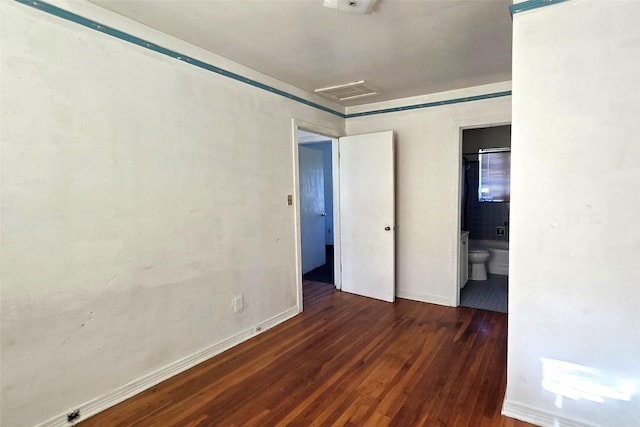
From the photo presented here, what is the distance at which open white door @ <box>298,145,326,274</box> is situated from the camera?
5148 millimetres

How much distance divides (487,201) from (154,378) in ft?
16.7

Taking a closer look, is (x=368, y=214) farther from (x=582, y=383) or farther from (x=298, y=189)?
(x=582, y=383)

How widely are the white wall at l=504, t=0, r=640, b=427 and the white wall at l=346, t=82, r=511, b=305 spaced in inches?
69.3

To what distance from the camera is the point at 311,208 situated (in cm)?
538

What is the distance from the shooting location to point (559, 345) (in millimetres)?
1761

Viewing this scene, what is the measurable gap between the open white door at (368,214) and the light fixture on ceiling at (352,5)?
6.38 feet

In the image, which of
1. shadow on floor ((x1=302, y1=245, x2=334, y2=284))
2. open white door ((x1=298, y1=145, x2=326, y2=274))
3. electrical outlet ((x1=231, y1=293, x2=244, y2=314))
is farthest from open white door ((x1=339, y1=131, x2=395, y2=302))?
electrical outlet ((x1=231, y1=293, x2=244, y2=314))

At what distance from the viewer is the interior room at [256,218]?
1.64 meters

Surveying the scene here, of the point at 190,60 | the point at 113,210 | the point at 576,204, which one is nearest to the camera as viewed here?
the point at 576,204

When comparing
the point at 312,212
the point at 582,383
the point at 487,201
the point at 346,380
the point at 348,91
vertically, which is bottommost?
the point at 346,380

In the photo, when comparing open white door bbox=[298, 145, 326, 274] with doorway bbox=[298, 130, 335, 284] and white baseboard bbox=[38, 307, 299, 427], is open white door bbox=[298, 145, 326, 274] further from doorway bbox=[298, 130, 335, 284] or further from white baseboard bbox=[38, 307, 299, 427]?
white baseboard bbox=[38, 307, 299, 427]

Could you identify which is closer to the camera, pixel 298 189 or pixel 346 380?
pixel 346 380

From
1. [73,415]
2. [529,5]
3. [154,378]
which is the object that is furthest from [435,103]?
[73,415]

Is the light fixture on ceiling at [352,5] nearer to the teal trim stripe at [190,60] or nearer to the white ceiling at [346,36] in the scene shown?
the white ceiling at [346,36]
